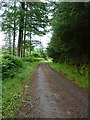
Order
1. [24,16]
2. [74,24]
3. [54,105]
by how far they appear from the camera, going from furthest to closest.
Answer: [24,16]
[74,24]
[54,105]

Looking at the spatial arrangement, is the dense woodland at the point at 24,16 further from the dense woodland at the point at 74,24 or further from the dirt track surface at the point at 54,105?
the dirt track surface at the point at 54,105

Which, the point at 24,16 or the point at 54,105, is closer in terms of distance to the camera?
the point at 54,105

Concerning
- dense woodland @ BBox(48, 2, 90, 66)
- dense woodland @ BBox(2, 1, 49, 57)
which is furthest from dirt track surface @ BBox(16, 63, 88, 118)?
dense woodland @ BBox(2, 1, 49, 57)

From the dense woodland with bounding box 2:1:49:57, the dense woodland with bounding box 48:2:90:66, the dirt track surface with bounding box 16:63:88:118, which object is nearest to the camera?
the dirt track surface with bounding box 16:63:88:118

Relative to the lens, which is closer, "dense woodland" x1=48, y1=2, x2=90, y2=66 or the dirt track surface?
the dirt track surface

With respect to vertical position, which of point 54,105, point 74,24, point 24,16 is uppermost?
point 24,16

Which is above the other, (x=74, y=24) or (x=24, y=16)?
(x=24, y=16)

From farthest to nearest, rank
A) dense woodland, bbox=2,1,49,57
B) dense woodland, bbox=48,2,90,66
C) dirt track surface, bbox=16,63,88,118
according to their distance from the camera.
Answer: dense woodland, bbox=2,1,49,57 → dense woodland, bbox=48,2,90,66 → dirt track surface, bbox=16,63,88,118

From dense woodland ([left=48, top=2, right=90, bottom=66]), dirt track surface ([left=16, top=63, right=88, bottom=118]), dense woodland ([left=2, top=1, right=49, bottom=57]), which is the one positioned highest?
dense woodland ([left=2, top=1, right=49, bottom=57])

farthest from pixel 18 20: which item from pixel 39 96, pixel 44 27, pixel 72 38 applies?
pixel 39 96

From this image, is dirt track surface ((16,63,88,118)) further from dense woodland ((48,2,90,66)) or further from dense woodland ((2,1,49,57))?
dense woodland ((2,1,49,57))

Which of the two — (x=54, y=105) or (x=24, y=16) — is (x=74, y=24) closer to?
(x=54, y=105)

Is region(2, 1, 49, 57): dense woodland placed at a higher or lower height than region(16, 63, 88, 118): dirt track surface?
higher

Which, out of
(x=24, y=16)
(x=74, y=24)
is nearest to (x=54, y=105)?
(x=74, y=24)
